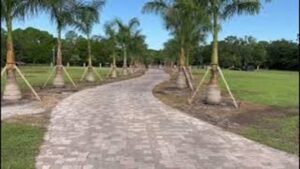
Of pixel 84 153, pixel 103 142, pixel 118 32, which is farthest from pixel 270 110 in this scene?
pixel 118 32

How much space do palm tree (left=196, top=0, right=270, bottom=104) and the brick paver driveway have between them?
10.9ft

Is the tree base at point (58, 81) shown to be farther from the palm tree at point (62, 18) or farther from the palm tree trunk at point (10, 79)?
the palm tree trunk at point (10, 79)

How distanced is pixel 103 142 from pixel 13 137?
1.66 m

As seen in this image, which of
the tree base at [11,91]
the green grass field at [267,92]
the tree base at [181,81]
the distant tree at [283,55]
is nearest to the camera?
the tree base at [11,91]

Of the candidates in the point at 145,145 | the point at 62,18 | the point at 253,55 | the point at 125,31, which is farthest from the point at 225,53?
the point at 145,145

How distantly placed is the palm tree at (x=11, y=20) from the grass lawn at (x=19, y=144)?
203 inches

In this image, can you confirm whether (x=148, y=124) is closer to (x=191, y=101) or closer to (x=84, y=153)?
(x=84, y=153)

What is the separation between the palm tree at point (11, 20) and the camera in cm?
1434

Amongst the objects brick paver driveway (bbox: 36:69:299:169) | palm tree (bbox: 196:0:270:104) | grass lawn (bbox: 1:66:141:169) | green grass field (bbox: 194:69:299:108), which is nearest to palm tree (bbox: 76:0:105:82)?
green grass field (bbox: 194:69:299:108)

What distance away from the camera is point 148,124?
32.2 feet

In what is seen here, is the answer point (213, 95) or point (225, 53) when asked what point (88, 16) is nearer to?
point (213, 95)

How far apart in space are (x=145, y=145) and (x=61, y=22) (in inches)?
596

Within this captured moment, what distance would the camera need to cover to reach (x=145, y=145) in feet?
24.7

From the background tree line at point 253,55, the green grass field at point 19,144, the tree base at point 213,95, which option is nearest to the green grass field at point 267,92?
the tree base at point 213,95
